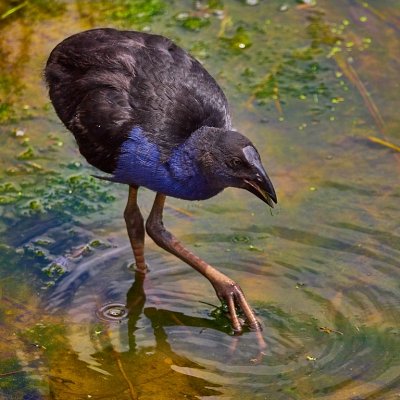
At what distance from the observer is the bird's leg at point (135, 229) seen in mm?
5164

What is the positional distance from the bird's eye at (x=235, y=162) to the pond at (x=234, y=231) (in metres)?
0.81

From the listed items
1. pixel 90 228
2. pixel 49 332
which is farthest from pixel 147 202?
pixel 49 332

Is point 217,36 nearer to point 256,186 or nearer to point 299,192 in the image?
point 299,192

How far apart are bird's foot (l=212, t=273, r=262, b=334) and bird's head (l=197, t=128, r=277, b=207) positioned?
524mm

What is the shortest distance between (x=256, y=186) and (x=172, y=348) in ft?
2.82

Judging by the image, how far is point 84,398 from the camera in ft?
14.3

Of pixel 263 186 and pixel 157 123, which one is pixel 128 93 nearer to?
pixel 157 123

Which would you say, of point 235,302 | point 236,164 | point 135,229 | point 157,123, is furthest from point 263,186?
point 135,229

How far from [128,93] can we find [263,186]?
0.76 m

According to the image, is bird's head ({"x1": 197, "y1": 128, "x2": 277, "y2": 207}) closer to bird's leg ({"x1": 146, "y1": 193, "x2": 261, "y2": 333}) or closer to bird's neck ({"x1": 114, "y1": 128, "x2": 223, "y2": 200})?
bird's neck ({"x1": 114, "y1": 128, "x2": 223, "y2": 200})

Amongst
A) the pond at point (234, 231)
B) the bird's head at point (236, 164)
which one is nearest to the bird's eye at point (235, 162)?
the bird's head at point (236, 164)

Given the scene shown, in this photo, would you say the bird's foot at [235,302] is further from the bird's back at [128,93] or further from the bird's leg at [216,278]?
the bird's back at [128,93]

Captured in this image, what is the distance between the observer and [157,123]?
457 cm

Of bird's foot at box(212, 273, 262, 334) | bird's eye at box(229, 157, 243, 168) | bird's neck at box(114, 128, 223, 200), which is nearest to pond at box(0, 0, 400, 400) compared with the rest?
bird's foot at box(212, 273, 262, 334)
